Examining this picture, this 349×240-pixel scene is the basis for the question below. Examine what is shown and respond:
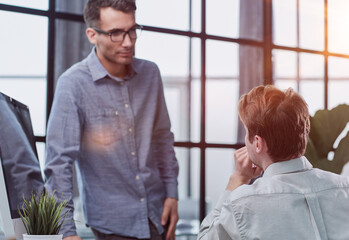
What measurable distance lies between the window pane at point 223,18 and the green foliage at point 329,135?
789 mm

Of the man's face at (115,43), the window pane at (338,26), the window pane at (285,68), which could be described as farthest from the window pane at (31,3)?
the window pane at (338,26)

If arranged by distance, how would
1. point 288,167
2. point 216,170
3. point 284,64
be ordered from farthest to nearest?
point 216,170 → point 284,64 → point 288,167

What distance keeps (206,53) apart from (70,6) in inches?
37.3

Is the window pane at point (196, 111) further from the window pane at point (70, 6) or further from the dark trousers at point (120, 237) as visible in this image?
the dark trousers at point (120, 237)

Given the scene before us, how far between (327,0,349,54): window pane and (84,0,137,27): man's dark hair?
200 centimetres

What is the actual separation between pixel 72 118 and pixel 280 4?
1992 mm

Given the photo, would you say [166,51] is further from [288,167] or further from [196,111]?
[288,167]

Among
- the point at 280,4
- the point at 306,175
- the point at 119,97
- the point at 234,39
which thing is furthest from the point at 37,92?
the point at 280,4

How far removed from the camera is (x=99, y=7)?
2449 mm

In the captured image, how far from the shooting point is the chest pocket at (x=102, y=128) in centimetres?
238

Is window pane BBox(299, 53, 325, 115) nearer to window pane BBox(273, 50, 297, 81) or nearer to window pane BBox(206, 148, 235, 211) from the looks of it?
window pane BBox(273, 50, 297, 81)

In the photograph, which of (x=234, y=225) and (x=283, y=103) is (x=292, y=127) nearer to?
(x=283, y=103)

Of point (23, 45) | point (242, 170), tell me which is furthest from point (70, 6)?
point (242, 170)

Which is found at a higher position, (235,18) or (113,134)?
(235,18)
